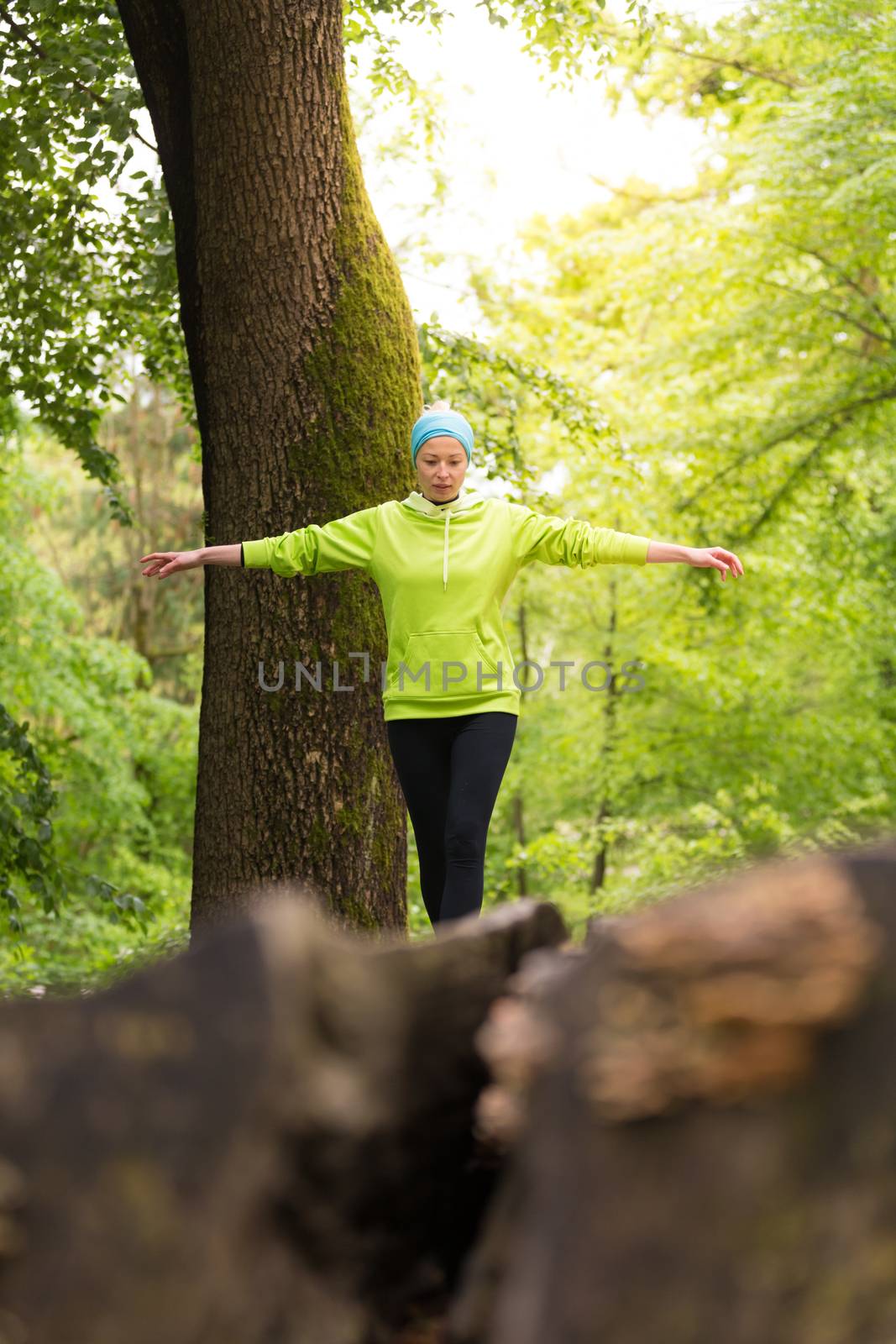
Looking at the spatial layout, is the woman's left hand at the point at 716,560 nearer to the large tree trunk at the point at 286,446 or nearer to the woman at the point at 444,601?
the woman at the point at 444,601

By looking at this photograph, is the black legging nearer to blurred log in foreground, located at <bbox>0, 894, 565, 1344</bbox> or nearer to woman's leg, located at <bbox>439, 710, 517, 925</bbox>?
woman's leg, located at <bbox>439, 710, 517, 925</bbox>

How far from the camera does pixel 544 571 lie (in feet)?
61.1

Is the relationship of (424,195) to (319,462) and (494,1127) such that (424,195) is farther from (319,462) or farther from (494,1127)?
(494,1127)

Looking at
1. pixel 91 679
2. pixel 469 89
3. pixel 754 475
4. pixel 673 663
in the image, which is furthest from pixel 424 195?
pixel 91 679

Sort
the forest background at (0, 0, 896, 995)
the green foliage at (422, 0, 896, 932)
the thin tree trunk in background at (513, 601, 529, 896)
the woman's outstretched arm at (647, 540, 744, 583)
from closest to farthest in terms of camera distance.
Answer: the woman's outstretched arm at (647, 540, 744, 583) < the forest background at (0, 0, 896, 995) < the green foliage at (422, 0, 896, 932) < the thin tree trunk in background at (513, 601, 529, 896)

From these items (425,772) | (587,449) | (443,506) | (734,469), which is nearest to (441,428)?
(443,506)

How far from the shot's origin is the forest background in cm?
739

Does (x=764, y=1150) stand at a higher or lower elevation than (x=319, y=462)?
lower

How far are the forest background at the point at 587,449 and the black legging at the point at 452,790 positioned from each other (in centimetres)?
310

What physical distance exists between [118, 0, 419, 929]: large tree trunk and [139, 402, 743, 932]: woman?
0.26 m

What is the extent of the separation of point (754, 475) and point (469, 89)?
5582mm

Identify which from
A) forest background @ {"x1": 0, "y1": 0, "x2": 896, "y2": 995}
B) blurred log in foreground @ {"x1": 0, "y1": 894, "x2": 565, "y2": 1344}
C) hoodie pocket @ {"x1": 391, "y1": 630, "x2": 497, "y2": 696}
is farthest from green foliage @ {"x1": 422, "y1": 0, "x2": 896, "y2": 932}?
blurred log in foreground @ {"x1": 0, "y1": 894, "x2": 565, "y2": 1344}

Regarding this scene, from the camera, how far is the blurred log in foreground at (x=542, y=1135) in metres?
1.02

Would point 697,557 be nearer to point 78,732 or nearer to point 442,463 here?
point 442,463
